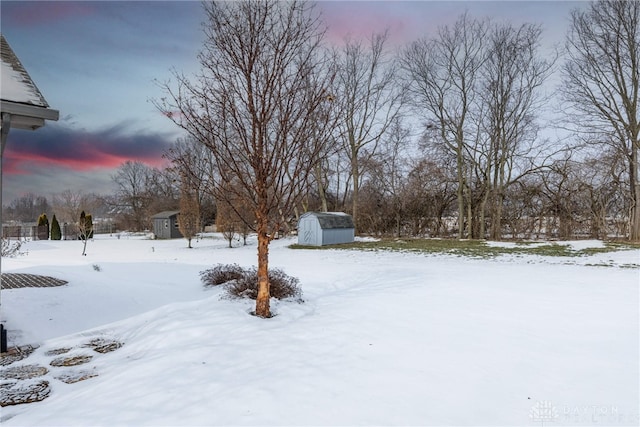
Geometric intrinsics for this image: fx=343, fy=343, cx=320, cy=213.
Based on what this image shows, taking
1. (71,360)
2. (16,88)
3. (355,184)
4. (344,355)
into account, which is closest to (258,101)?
(16,88)

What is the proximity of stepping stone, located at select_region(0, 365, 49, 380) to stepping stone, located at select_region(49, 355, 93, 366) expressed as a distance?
0.14 meters

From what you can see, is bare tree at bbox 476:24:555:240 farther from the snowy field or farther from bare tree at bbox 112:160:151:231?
bare tree at bbox 112:160:151:231

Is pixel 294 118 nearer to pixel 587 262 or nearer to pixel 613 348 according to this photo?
pixel 613 348

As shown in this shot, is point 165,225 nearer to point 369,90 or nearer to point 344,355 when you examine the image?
point 369,90

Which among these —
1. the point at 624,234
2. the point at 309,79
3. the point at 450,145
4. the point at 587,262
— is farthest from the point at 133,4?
the point at 624,234

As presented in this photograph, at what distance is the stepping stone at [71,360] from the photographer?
3547 millimetres

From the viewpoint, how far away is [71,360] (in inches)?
143

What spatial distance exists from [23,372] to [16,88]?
3.16m

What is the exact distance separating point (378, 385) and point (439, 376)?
61 centimetres

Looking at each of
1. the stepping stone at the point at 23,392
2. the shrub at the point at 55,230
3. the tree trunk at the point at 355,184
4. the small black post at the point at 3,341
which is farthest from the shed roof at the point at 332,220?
the shrub at the point at 55,230

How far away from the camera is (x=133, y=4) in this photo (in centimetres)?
865

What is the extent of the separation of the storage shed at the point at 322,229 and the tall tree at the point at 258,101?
14692 mm

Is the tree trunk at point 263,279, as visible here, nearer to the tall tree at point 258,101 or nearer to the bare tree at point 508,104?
the tall tree at point 258,101

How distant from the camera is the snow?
3.79 meters
